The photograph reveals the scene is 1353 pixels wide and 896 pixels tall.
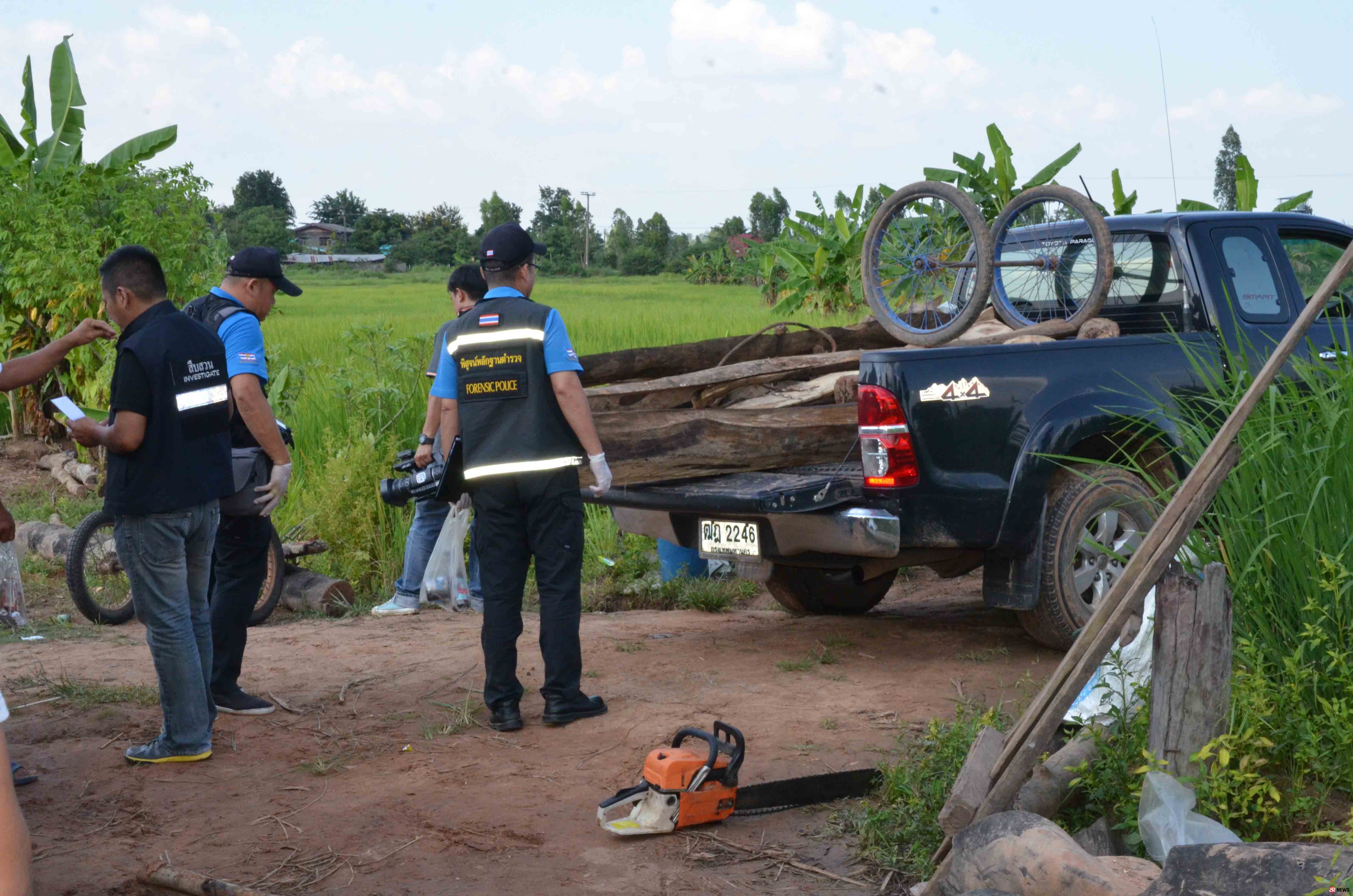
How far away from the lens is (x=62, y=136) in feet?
46.2

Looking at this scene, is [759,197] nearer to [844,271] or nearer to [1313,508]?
[844,271]

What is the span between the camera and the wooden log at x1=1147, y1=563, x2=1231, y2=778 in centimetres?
343

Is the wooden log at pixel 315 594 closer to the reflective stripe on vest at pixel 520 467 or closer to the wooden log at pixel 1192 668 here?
the reflective stripe on vest at pixel 520 467

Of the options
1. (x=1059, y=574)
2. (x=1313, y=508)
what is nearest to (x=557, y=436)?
(x=1059, y=574)

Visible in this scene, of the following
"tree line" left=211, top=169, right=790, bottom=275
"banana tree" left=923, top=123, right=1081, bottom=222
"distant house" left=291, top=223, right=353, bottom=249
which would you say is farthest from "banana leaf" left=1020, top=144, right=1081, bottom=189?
"distant house" left=291, top=223, right=353, bottom=249

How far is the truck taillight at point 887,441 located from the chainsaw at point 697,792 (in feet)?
4.84

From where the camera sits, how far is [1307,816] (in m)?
3.39

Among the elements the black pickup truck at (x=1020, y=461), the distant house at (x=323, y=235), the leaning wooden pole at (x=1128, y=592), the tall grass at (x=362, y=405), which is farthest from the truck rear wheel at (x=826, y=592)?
the distant house at (x=323, y=235)

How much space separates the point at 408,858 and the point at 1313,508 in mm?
2859

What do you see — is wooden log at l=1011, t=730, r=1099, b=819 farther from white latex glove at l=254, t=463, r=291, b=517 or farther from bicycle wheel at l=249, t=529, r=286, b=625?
bicycle wheel at l=249, t=529, r=286, b=625

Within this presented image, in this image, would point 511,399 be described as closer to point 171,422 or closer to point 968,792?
point 171,422

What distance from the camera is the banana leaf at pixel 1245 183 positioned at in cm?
1251

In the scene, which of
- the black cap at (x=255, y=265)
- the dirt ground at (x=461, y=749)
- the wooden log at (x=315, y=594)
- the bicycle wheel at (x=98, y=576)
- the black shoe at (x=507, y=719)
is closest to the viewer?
the dirt ground at (x=461, y=749)

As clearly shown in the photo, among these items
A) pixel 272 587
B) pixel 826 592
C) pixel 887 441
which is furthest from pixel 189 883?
pixel 272 587
